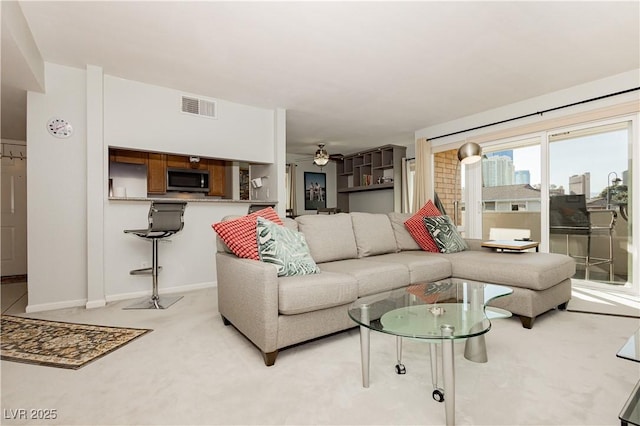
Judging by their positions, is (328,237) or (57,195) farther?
(57,195)

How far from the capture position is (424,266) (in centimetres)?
267

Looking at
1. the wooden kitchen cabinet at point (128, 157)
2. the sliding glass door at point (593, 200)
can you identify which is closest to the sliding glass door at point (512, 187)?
the sliding glass door at point (593, 200)

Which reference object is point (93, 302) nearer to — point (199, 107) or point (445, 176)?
point (199, 107)

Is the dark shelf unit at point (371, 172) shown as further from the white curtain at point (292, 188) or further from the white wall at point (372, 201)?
the white curtain at point (292, 188)

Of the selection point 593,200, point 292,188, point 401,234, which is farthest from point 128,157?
point 593,200

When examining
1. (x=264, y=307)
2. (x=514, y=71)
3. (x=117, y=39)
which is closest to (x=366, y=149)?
(x=514, y=71)

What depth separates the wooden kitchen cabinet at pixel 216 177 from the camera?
530cm

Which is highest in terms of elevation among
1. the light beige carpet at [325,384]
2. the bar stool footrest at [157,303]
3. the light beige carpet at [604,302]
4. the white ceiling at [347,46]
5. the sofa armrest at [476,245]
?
the white ceiling at [347,46]

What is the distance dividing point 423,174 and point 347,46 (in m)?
3.25

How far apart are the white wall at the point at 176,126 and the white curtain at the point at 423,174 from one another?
2691 mm

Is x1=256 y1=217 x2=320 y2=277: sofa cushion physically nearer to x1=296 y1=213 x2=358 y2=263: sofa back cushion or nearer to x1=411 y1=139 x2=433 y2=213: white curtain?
x1=296 y1=213 x2=358 y2=263: sofa back cushion

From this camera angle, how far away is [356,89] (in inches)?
148

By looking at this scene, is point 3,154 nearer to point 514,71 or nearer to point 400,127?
point 400,127

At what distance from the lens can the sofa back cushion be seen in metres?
2.72
